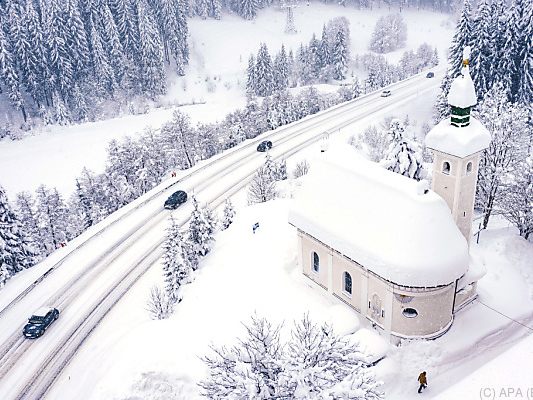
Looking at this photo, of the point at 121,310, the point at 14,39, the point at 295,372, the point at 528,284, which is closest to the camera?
A: the point at 295,372

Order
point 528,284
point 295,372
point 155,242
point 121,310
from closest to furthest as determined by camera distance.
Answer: point 295,372 → point 528,284 → point 121,310 → point 155,242

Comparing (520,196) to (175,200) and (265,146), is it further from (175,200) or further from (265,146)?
(265,146)

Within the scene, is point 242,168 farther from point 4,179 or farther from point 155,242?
point 4,179

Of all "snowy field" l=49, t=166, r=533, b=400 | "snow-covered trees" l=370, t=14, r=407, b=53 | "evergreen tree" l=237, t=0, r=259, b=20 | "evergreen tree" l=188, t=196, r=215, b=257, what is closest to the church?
"snowy field" l=49, t=166, r=533, b=400

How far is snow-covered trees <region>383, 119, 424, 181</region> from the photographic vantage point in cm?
4481

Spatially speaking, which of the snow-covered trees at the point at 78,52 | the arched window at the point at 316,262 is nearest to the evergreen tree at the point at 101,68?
the snow-covered trees at the point at 78,52

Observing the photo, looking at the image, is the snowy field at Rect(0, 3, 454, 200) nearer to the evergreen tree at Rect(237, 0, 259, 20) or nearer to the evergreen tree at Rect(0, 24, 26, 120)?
the evergreen tree at Rect(237, 0, 259, 20)

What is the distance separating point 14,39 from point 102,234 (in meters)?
53.9

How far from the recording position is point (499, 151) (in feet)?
132

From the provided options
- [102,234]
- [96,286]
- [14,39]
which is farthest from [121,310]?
[14,39]

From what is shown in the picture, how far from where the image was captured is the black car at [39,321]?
35375 mm

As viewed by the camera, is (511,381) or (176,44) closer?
(511,381)

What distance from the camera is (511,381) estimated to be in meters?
22.0

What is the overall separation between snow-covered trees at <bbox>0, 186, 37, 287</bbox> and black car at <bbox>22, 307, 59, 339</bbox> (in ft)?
27.4
